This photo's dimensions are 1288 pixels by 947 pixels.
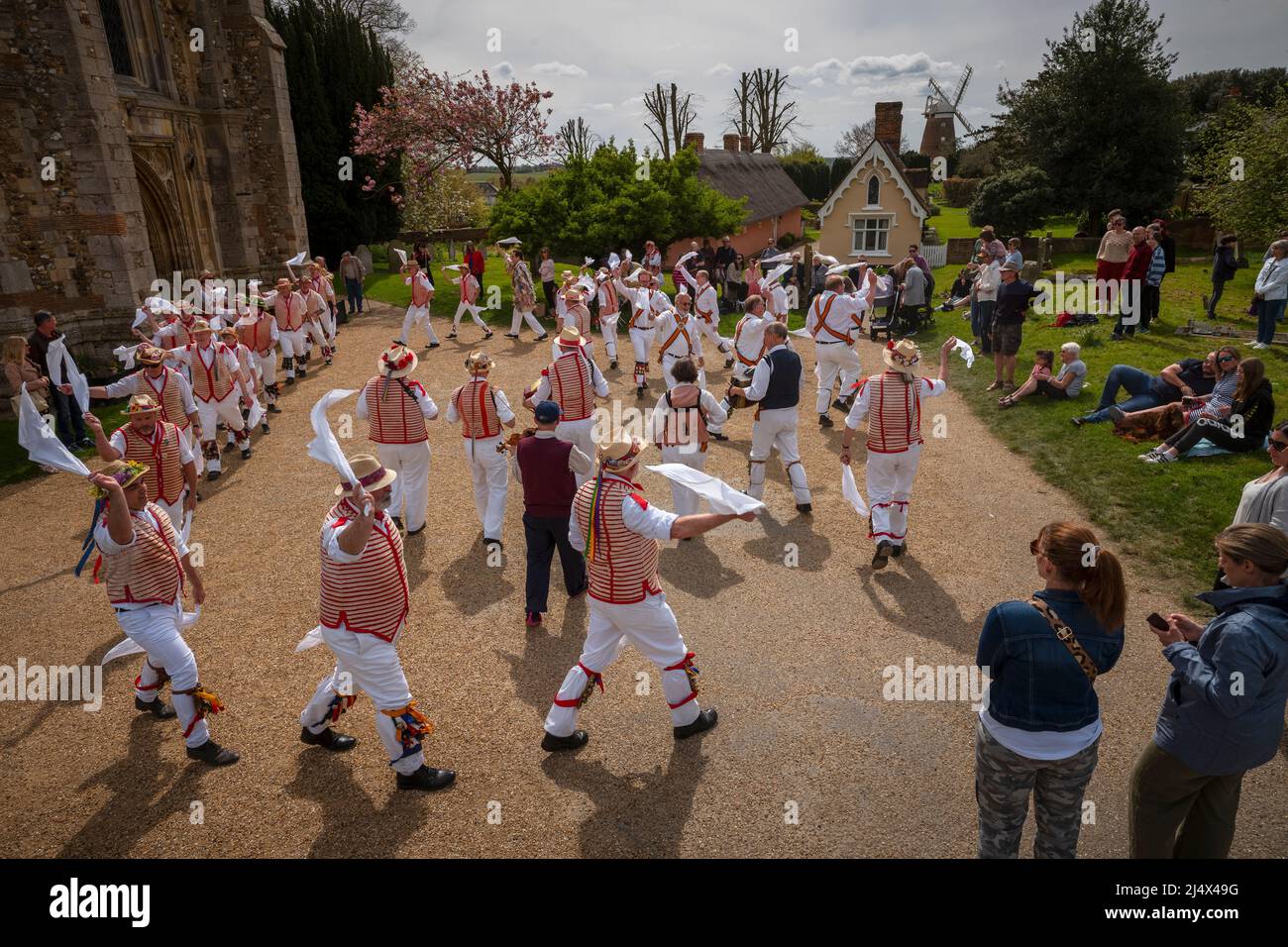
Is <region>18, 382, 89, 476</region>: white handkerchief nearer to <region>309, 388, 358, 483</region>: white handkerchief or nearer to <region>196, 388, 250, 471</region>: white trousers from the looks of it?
<region>309, 388, 358, 483</region>: white handkerchief

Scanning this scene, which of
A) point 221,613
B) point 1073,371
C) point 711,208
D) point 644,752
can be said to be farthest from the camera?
point 711,208

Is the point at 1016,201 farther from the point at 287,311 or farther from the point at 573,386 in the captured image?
Answer: the point at 573,386

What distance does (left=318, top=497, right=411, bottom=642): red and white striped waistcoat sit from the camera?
468 cm

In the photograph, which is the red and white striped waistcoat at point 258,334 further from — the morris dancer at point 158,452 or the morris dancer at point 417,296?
the morris dancer at point 158,452

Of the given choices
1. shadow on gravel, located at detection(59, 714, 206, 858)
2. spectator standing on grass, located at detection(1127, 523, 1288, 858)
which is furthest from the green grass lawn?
shadow on gravel, located at detection(59, 714, 206, 858)

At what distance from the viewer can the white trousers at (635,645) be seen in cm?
511

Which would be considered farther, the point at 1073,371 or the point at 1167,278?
the point at 1167,278

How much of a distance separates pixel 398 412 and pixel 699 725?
15.3 ft

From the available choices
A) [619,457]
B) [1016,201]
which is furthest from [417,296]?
[1016,201]

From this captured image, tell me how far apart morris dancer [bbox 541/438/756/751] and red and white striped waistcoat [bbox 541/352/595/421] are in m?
3.53
